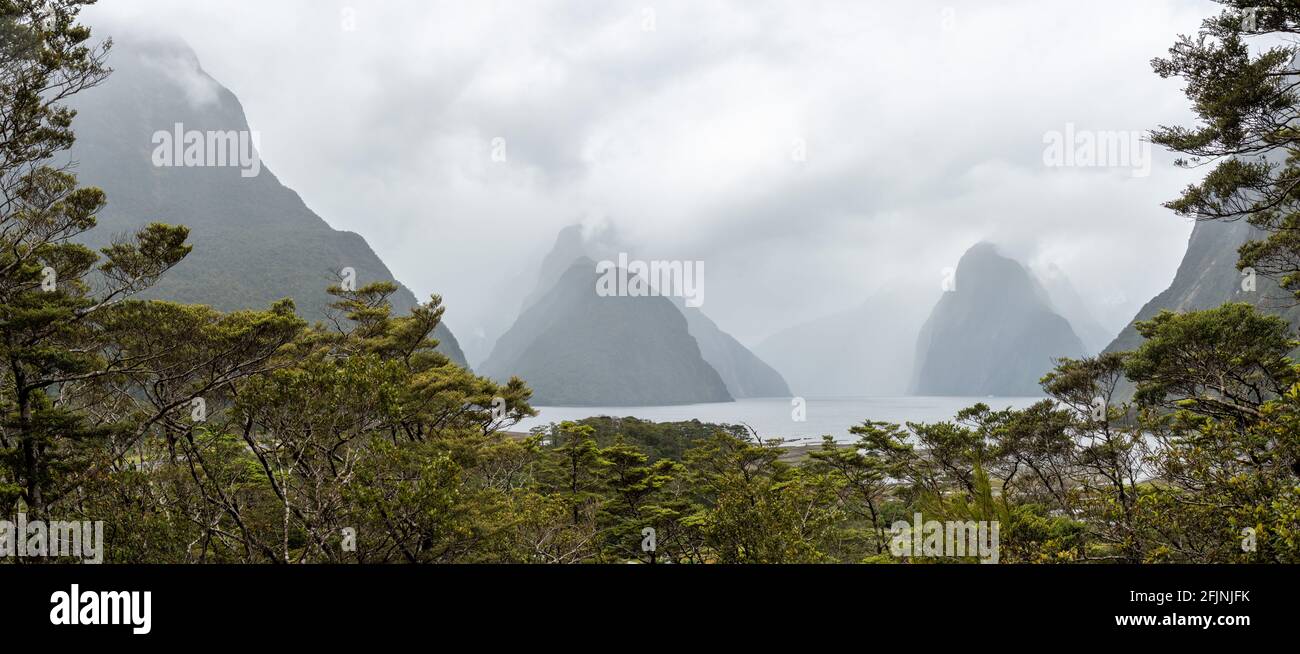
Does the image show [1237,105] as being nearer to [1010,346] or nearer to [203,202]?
[203,202]

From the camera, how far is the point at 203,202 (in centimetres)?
10181

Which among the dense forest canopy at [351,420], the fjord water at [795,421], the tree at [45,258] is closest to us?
the dense forest canopy at [351,420]

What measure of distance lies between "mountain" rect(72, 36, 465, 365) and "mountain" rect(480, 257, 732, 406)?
178ft

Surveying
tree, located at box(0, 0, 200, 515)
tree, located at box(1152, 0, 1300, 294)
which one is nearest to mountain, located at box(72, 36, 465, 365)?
tree, located at box(0, 0, 200, 515)

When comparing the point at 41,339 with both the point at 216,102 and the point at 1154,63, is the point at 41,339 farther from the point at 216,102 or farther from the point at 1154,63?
the point at 216,102

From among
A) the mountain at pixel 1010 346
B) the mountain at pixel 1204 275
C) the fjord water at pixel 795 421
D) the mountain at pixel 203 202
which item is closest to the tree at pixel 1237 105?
the fjord water at pixel 795 421

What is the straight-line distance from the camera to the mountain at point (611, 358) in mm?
154750

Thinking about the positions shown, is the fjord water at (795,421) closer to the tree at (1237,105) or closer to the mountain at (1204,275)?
the mountain at (1204,275)

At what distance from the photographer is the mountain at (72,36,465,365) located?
70.0 metres

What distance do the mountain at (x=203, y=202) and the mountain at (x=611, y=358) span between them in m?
54.1

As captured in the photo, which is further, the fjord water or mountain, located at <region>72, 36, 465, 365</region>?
mountain, located at <region>72, 36, 465, 365</region>

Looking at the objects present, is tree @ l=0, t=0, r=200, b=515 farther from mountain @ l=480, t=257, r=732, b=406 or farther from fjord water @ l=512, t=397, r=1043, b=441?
mountain @ l=480, t=257, r=732, b=406

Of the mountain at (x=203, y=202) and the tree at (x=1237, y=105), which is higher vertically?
the mountain at (x=203, y=202)
